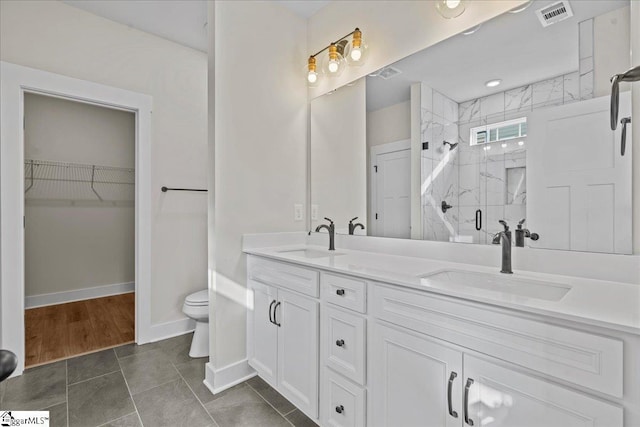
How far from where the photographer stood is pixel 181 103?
2943mm

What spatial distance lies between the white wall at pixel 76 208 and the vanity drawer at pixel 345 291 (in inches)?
152

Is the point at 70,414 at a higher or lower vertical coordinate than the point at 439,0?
lower

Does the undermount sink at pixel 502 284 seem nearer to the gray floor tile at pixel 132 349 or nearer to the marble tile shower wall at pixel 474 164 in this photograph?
the marble tile shower wall at pixel 474 164

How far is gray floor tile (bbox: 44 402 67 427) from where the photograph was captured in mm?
1665

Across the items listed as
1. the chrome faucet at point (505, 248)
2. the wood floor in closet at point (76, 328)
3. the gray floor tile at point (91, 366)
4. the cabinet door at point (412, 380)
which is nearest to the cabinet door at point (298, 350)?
the cabinet door at point (412, 380)

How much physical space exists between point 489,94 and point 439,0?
0.59 metres

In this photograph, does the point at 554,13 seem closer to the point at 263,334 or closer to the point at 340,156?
the point at 340,156

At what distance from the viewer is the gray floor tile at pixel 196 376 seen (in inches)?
76.4

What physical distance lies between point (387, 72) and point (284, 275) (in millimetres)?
1400

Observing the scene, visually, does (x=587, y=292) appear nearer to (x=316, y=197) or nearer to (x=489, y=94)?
(x=489, y=94)

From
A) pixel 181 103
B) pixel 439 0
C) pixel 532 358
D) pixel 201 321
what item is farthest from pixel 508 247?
pixel 181 103

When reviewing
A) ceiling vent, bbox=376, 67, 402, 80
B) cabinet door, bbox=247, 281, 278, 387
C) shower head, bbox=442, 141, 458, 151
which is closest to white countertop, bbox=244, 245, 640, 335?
cabinet door, bbox=247, 281, 278, 387

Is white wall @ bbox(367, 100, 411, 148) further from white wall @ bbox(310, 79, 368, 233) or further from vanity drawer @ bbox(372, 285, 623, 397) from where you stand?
vanity drawer @ bbox(372, 285, 623, 397)

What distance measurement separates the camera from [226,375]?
2035mm
